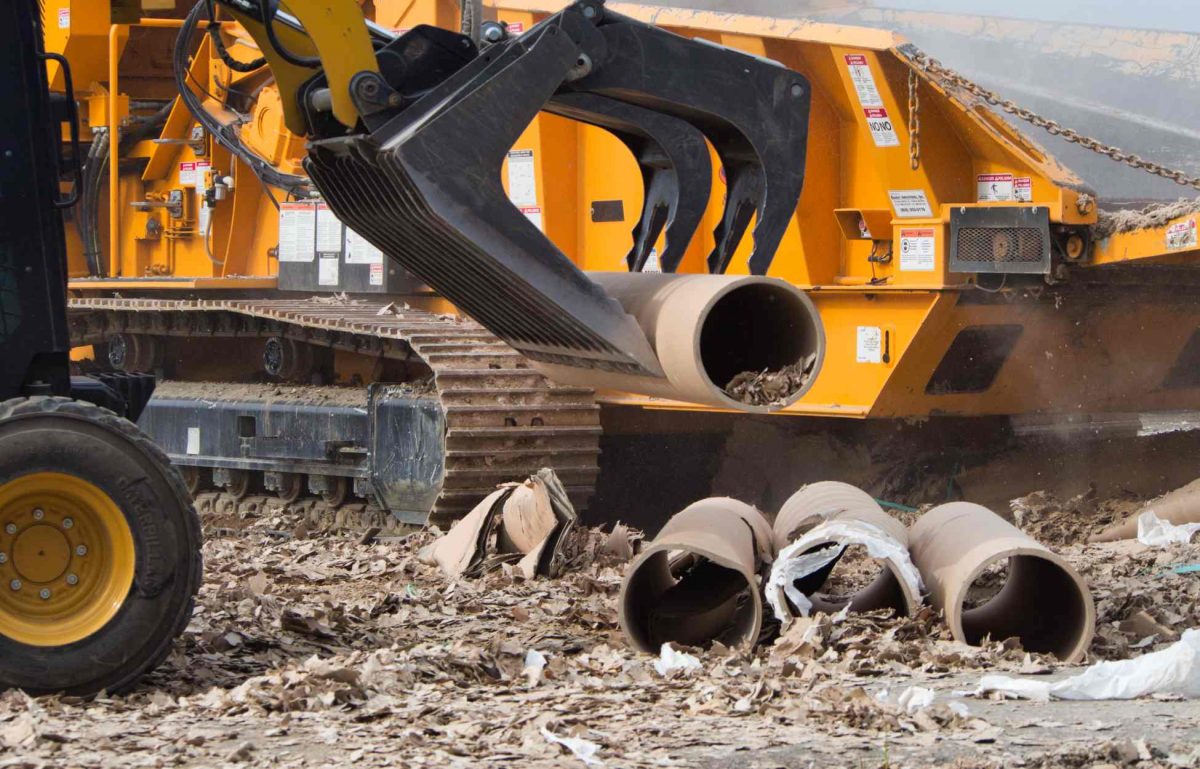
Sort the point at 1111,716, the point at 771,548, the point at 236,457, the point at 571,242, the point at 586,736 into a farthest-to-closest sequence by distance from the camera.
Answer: the point at 236,457
the point at 571,242
the point at 771,548
the point at 1111,716
the point at 586,736

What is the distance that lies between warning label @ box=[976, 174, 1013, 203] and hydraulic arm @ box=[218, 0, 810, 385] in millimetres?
2472

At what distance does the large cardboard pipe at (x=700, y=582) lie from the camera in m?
5.50

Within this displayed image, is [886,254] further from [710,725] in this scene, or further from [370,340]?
[710,725]

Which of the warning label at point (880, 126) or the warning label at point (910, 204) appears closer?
the warning label at point (910, 204)

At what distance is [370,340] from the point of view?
871 cm

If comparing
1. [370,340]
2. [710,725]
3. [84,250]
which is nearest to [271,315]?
[370,340]

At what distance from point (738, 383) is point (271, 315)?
14.5ft

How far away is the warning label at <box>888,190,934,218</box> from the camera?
763 cm

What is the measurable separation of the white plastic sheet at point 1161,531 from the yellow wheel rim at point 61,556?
457 cm

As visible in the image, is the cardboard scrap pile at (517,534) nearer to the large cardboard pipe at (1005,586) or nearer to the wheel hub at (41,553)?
the large cardboard pipe at (1005,586)

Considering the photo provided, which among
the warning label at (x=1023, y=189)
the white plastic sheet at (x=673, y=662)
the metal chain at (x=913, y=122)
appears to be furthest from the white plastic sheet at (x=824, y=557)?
the metal chain at (x=913, y=122)

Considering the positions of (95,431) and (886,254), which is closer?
(95,431)

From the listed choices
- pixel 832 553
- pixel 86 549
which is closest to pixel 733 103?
pixel 832 553

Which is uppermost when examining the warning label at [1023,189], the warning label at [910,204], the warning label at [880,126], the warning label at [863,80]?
the warning label at [863,80]
